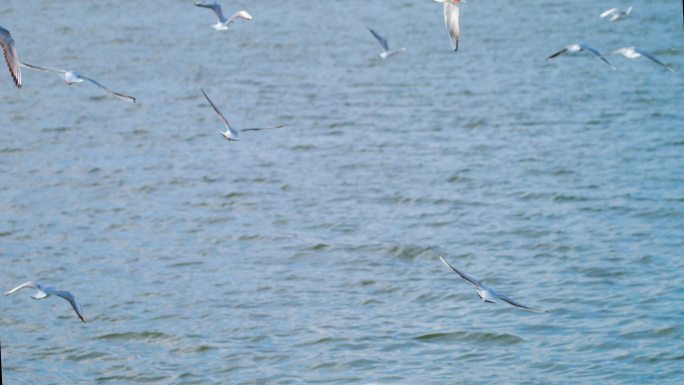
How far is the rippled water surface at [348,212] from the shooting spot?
1434 cm

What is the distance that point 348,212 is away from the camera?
798 inches

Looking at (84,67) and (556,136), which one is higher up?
(556,136)

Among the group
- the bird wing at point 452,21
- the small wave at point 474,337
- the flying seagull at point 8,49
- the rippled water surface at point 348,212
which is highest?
the flying seagull at point 8,49

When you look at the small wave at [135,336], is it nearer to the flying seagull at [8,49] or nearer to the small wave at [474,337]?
the small wave at [474,337]

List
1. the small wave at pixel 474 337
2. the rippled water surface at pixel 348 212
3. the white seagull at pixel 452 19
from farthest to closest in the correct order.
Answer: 1. the white seagull at pixel 452 19
2. the small wave at pixel 474 337
3. the rippled water surface at pixel 348 212

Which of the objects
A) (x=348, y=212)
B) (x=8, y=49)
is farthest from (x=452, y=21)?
(x=8, y=49)

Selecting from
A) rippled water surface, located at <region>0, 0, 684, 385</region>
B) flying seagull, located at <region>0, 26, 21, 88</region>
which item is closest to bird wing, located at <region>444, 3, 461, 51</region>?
rippled water surface, located at <region>0, 0, 684, 385</region>

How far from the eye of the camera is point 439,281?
664 inches

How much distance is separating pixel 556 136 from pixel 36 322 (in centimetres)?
1244

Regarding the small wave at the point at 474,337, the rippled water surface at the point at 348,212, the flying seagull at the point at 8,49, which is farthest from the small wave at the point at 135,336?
the flying seagull at the point at 8,49

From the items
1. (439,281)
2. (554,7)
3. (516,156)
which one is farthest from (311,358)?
(554,7)

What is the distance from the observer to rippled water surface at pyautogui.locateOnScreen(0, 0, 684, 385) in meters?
14.3

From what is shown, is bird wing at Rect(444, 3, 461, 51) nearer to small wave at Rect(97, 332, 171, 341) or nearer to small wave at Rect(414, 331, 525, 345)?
small wave at Rect(414, 331, 525, 345)

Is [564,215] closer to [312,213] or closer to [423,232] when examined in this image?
[423,232]
